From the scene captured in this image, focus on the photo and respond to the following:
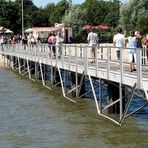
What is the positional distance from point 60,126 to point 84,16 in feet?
362

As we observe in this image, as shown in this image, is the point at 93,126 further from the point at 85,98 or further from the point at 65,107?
the point at 85,98

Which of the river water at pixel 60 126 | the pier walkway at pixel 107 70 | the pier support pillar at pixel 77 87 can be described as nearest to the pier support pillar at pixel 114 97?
the pier walkway at pixel 107 70

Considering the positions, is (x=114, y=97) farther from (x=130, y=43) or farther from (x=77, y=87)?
(x=77, y=87)

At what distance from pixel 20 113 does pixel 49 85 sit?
1099cm

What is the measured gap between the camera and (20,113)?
2412 centimetres

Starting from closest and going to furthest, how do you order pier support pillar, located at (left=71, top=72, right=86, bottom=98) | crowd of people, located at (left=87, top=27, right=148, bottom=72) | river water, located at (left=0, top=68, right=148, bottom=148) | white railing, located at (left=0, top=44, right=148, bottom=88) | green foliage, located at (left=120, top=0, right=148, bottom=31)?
white railing, located at (left=0, top=44, right=148, bottom=88) < river water, located at (left=0, top=68, right=148, bottom=148) < crowd of people, located at (left=87, top=27, right=148, bottom=72) < pier support pillar, located at (left=71, top=72, right=86, bottom=98) < green foliage, located at (left=120, top=0, right=148, bottom=31)

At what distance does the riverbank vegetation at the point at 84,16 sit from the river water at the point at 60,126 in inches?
1899

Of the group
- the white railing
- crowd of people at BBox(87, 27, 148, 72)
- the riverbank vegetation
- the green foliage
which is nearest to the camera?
the white railing

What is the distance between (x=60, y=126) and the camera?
68.1 feet

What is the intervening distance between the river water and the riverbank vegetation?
48.2 metres

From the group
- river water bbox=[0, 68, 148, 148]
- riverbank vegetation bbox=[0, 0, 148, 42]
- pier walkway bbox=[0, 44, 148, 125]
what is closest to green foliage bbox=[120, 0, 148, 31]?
riverbank vegetation bbox=[0, 0, 148, 42]

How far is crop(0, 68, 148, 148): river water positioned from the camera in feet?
58.1

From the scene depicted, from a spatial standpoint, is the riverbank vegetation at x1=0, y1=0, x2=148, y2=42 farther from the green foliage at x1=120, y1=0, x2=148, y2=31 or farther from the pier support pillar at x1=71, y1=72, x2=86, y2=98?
the pier support pillar at x1=71, y1=72, x2=86, y2=98

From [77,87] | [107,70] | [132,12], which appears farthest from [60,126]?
[132,12]
